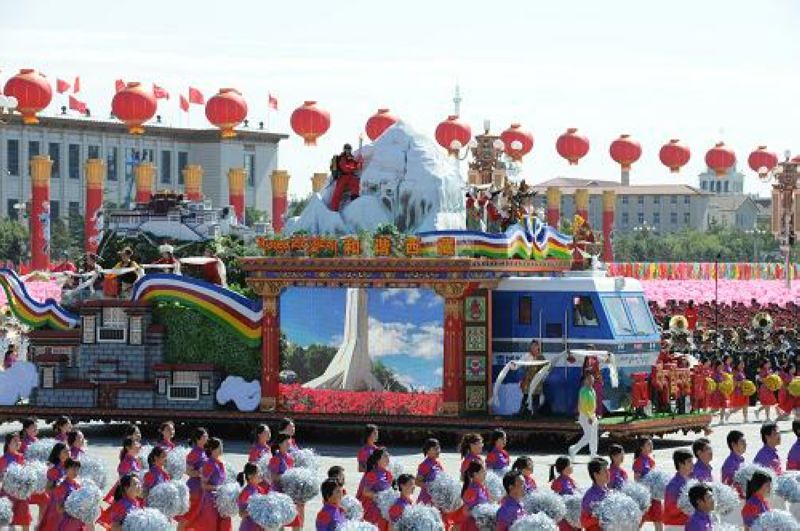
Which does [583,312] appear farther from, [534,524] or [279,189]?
[279,189]

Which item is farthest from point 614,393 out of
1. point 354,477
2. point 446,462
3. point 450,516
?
point 450,516

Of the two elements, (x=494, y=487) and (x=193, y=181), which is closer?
(x=494, y=487)

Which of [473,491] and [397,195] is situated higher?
[397,195]

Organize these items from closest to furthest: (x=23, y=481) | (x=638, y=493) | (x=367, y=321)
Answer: (x=638, y=493), (x=23, y=481), (x=367, y=321)

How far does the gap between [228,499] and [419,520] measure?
7.82 ft

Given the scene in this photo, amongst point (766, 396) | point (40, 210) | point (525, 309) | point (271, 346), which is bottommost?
point (766, 396)

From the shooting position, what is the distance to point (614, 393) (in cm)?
2800

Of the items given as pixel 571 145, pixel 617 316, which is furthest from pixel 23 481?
pixel 571 145

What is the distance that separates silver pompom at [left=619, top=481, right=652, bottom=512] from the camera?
17.1 m

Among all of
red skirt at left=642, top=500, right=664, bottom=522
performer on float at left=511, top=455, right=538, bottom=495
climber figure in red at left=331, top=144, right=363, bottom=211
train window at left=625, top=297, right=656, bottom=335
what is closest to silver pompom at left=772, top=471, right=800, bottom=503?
red skirt at left=642, top=500, right=664, bottom=522

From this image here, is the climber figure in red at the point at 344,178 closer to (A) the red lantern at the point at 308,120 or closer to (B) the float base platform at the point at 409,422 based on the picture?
(B) the float base platform at the point at 409,422

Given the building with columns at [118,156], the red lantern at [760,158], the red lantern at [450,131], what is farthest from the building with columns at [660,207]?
the red lantern at [450,131]

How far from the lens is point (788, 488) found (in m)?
17.2

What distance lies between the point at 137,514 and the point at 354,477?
29.8 ft
